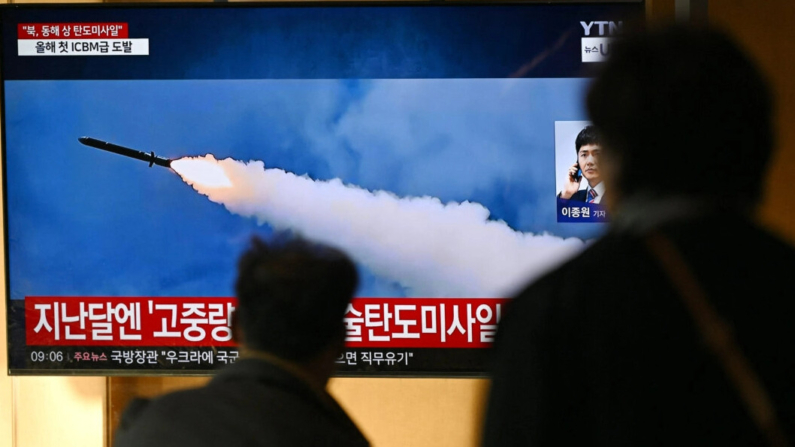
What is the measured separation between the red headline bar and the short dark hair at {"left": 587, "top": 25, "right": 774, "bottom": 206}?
2.14 metres

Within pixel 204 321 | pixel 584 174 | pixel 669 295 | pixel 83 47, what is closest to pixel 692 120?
pixel 669 295

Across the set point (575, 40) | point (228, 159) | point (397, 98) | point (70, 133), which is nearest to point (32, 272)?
point (70, 133)

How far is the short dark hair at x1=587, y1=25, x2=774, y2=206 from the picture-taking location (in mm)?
808

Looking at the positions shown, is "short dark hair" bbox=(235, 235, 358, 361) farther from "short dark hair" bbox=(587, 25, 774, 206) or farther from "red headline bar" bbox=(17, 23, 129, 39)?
"red headline bar" bbox=(17, 23, 129, 39)

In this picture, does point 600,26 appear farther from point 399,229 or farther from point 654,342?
point 654,342

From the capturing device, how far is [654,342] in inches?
30.3

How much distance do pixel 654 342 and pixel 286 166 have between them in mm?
1950

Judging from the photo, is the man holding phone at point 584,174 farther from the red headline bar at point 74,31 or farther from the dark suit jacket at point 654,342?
the dark suit jacket at point 654,342

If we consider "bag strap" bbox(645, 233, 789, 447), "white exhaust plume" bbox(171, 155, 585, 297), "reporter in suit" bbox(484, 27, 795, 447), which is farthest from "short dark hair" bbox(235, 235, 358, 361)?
"white exhaust plume" bbox(171, 155, 585, 297)

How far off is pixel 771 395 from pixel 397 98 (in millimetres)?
1929

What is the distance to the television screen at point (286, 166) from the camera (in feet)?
8.39

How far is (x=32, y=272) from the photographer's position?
2.64m

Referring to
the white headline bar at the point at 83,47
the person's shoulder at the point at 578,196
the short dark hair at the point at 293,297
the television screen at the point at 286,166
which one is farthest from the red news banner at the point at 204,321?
the short dark hair at the point at 293,297

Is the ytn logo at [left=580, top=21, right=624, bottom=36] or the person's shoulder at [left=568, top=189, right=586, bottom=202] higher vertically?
the ytn logo at [left=580, top=21, right=624, bottom=36]
